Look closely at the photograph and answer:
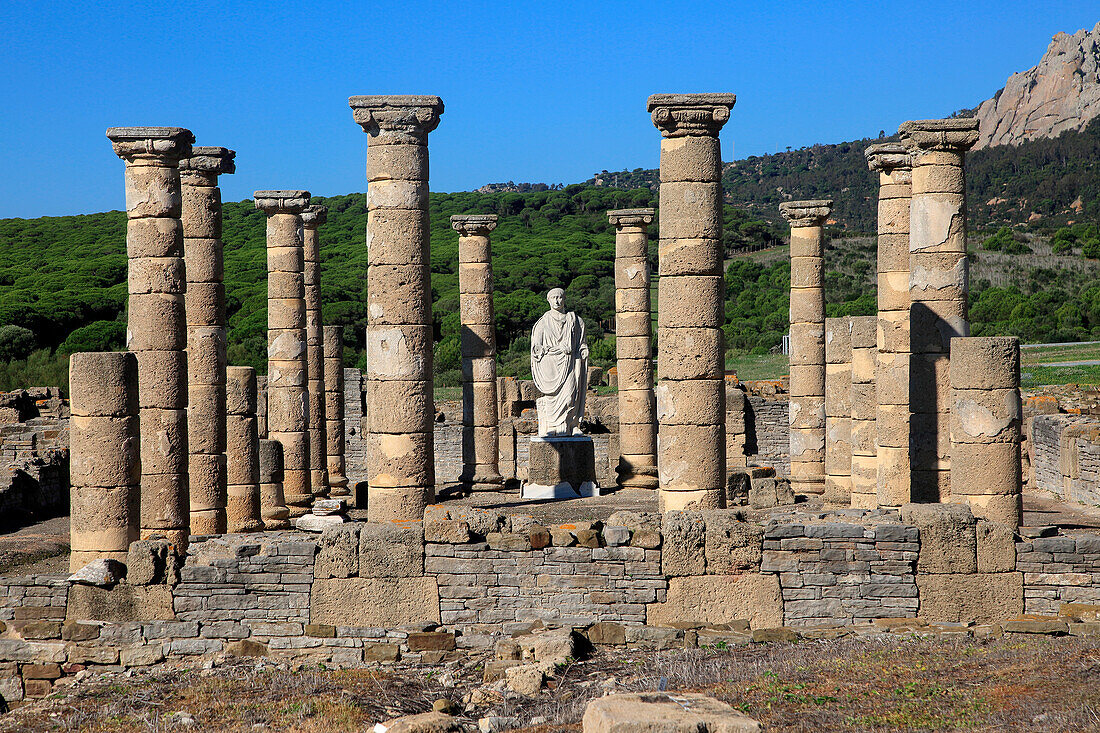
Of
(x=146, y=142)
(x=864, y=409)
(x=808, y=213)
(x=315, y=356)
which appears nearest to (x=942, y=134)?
(x=864, y=409)

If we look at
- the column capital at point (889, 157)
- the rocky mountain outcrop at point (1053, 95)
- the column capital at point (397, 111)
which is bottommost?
the column capital at point (889, 157)

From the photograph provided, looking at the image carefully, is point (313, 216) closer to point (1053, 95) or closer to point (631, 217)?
point (631, 217)

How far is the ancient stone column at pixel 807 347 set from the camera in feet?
57.9

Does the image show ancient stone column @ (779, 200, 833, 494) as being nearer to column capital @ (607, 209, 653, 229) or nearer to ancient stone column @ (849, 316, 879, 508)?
ancient stone column @ (849, 316, 879, 508)

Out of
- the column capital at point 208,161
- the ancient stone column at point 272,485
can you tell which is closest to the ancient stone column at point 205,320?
the column capital at point 208,161

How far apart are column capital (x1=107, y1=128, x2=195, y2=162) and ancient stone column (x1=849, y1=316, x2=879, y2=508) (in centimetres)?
929

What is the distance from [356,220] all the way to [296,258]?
161 feet

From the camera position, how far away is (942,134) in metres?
12.4

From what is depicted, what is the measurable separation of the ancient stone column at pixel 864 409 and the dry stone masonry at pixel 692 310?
3.76 metres

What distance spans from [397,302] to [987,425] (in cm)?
670

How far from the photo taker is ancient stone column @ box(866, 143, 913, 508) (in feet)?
45.8

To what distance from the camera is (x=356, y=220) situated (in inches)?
2621

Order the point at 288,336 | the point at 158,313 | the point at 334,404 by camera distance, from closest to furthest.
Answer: the point at 158,313 → the point at 288,336 → the point at 334,404

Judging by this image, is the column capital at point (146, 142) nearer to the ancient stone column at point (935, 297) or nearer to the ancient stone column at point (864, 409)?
the ancient stone column at point (935, 297)
